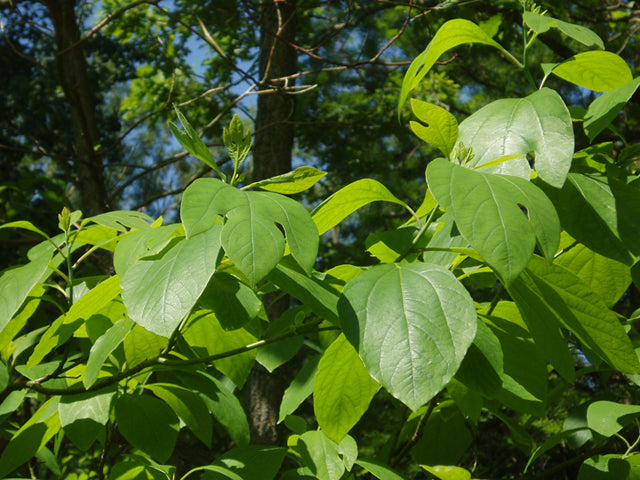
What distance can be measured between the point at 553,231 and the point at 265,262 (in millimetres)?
222

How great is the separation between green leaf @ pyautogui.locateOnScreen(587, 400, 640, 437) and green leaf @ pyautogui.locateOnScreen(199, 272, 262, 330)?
1.70ft

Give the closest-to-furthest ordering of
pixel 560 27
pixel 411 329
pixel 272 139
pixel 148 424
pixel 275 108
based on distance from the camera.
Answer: pixel 411 329 → pixel 560 27 → pixel 148 424 → pixel 272 139 → pixel 275 108

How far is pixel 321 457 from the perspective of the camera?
72 centimetres

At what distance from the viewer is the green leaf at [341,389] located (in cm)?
53

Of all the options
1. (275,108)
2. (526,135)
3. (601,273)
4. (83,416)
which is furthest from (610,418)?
(275,108)

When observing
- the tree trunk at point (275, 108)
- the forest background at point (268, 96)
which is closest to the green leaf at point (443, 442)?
the forest background at point (268, 96)

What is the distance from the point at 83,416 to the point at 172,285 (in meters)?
0.35

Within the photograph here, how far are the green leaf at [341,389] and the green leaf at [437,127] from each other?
8.7 inches

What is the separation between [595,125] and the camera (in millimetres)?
610

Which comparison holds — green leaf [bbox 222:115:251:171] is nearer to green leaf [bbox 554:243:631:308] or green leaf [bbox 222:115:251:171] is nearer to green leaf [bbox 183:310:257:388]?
green leaf [bbox 183:310:257:388]

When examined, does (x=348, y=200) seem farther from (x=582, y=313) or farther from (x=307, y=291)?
Result: (x=582, y=313)

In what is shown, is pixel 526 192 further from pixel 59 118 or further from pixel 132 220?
pixel 59 118

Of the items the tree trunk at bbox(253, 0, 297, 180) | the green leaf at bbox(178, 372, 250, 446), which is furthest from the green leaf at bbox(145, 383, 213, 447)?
the tree trunk at bbox(253, 0, 297, 180)

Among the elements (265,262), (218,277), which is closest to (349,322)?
(265,262)
